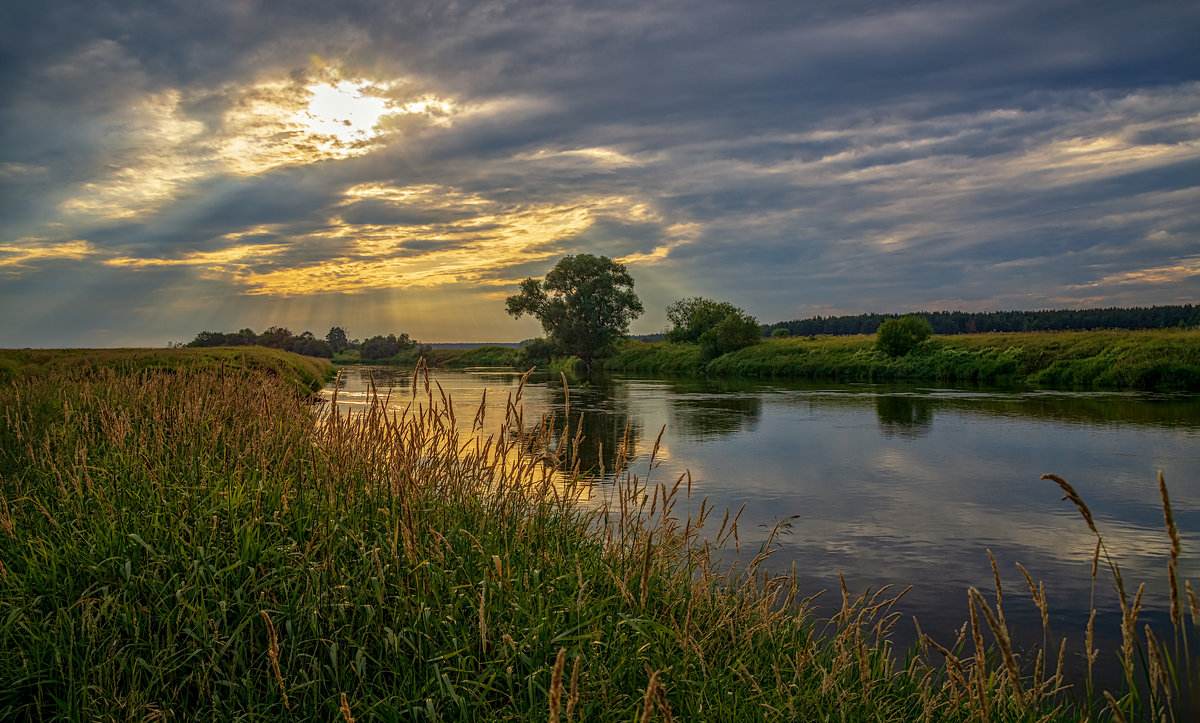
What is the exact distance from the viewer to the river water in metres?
7.62

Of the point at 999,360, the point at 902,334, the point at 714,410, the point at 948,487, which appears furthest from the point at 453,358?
the point at 948,487

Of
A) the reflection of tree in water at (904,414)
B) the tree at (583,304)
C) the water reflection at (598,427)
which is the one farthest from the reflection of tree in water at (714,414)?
the tree at (583,304)

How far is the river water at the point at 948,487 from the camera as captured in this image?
762 centimetres

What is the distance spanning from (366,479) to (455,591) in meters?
1.62

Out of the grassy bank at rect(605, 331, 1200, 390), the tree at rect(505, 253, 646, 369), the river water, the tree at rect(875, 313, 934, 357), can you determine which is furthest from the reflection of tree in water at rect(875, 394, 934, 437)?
the tree at rect(505, 253, 646, 369)

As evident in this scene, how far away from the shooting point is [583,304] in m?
65.7

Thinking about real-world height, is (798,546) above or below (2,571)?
below

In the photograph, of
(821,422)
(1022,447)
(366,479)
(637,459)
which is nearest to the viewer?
(366,479)

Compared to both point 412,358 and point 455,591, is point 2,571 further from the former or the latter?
point 412,358

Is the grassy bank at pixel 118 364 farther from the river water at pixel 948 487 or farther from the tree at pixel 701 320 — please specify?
the tree at pixel 701 320

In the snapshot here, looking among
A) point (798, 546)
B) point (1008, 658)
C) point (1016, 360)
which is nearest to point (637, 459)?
point (798, 546)

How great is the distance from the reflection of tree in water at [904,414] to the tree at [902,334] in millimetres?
16516

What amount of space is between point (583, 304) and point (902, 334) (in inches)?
1149

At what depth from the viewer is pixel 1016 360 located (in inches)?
1526
